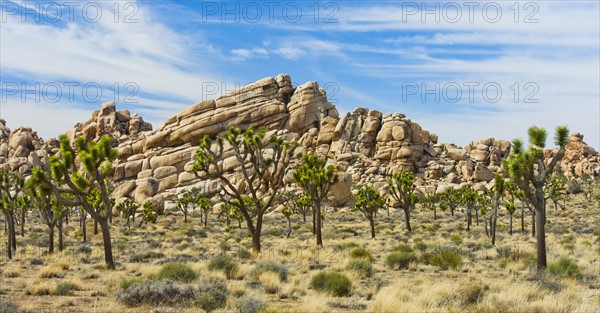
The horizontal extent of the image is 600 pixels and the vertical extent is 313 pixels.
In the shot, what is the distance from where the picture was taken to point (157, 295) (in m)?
10.6

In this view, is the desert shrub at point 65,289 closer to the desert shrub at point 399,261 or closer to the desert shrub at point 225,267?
the desert shrub at point 225,267

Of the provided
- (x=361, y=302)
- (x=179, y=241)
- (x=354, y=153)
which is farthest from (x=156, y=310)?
(x=354, y=153)

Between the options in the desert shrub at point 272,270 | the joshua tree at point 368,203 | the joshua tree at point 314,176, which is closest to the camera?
the desert shrub at point 272,270

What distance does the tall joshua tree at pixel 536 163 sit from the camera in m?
15.1

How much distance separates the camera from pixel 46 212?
2373 centimetres

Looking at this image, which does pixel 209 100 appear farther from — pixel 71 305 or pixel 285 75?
pixel 71 305

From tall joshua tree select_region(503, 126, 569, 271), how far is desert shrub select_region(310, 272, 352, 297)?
6.70m

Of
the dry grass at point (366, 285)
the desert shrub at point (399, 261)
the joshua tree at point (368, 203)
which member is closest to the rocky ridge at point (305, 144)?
the joshua tree at point (368, 203)

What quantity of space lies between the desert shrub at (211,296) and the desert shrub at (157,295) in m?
0.26

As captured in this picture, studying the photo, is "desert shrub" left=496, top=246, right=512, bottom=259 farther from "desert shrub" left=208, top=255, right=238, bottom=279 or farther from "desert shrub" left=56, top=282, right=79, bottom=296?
"desert shrub" left=56, top=282, right=79, bottom=296

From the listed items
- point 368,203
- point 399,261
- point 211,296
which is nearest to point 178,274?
point 211,296

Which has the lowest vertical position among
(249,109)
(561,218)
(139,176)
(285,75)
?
(561,218)

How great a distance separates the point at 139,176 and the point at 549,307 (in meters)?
82.7

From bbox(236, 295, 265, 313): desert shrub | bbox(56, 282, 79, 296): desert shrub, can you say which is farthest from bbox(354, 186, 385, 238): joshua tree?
bbox(236, 295, 265, 313): desert shrub
